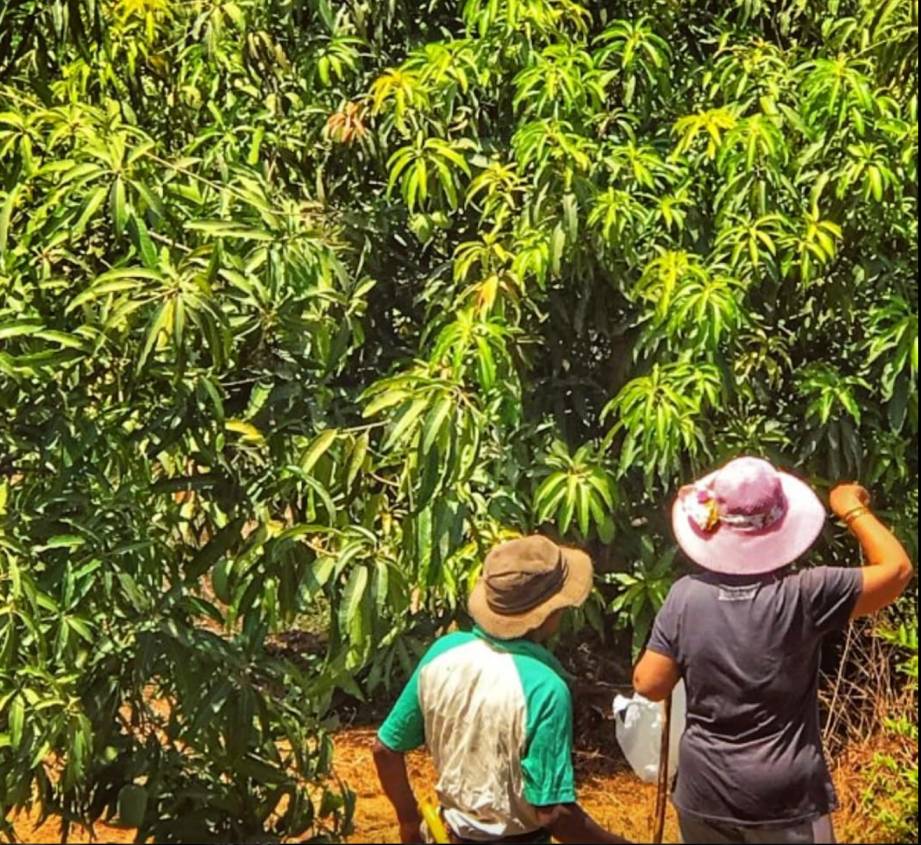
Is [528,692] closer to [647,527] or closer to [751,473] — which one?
[751,473]

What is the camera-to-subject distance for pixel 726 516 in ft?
9.84

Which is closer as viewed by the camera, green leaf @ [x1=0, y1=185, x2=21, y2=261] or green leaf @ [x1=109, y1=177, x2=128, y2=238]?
green leaf @ [x1=109, y1=177, x2=128, y2=238]

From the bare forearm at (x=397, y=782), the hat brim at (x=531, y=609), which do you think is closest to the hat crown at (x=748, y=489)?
the hat brim at (x=531, y=609)

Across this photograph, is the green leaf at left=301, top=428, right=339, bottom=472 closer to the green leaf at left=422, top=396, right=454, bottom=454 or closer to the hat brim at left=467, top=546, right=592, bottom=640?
the green leaf at left=422, top=396, right=454, bottom=454

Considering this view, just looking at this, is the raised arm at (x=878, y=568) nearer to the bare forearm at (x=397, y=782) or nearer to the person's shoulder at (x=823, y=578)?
the person's shoulder at (x=823, y=578)

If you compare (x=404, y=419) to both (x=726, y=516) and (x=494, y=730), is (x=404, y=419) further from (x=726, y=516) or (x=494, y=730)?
(x=494, y=730)

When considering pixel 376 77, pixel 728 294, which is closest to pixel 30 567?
pixel 728 294

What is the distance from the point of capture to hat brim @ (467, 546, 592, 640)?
9.03ft

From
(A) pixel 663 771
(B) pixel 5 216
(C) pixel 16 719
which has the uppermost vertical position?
(B) pixel 5 216

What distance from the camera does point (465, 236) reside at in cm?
523

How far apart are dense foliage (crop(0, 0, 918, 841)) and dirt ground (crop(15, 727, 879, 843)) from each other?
78 centimetres

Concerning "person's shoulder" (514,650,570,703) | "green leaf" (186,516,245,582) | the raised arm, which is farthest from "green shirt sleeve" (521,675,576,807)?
"green leaf" (186,516,245,582)

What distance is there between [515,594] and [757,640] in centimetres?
49

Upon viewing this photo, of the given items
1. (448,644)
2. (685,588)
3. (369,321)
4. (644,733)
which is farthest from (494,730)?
(369,321)
